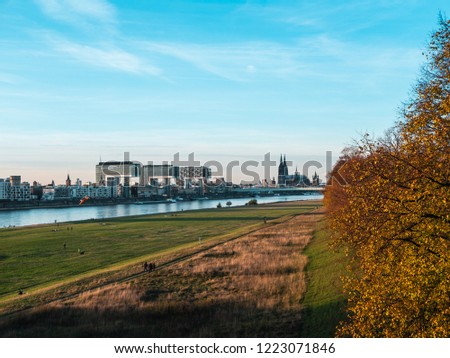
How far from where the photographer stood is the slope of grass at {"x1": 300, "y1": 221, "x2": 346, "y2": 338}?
23933mm

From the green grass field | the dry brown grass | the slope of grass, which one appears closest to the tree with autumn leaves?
the slope of grass

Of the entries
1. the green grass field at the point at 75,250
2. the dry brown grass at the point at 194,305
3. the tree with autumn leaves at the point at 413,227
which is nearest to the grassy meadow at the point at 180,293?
the dry brown grass at the point at 194,305

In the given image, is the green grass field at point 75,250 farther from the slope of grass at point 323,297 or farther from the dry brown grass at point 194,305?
the slope of grass at point 323,297

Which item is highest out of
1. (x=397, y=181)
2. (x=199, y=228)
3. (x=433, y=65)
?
(x=433, y=65)

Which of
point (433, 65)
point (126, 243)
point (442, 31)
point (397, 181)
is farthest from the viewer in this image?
point (126, 243)

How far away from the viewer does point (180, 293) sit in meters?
33.8

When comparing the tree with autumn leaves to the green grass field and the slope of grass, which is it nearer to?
the slope of grass

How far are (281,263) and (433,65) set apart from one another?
26.8 metres

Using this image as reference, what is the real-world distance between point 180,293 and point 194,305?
3.54m

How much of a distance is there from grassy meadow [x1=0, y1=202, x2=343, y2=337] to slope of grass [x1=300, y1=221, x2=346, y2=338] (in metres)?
0.09

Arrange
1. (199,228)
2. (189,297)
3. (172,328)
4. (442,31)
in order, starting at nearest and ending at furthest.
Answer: (442,31) → (172,328) → (189,297) → (199,228)

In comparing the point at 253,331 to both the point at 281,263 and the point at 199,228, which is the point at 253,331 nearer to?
the point at 281,263

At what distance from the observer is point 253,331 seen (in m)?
24.9

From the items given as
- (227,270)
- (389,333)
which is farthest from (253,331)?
(227,270)
